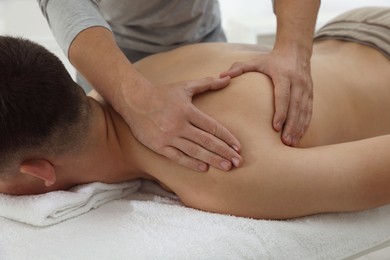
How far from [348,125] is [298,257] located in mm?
376

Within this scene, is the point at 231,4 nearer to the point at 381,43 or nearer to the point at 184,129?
the point at 381,43

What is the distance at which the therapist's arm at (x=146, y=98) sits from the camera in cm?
108

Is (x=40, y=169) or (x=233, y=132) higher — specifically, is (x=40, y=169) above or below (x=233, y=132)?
below

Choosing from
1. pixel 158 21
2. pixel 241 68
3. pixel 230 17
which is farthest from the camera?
pixel 230 17

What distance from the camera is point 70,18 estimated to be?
4.20 ft

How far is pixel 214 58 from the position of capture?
4.39ft

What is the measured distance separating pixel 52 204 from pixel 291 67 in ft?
1.95

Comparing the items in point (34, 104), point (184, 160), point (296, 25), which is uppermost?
point (296, 25)

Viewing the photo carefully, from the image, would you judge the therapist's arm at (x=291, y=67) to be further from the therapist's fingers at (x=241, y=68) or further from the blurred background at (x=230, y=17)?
the blurred background at (x=230, y=17)

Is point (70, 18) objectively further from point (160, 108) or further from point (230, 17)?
point (230, 17)

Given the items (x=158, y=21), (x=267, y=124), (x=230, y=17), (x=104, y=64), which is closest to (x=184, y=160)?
(x=267, y=124)

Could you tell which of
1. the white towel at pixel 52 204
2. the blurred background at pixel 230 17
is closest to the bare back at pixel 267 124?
the white towel at pixel 52 204

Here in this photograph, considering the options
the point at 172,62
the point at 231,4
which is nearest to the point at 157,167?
the point at 172,62

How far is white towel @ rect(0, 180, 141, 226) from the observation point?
1110 millimetres
